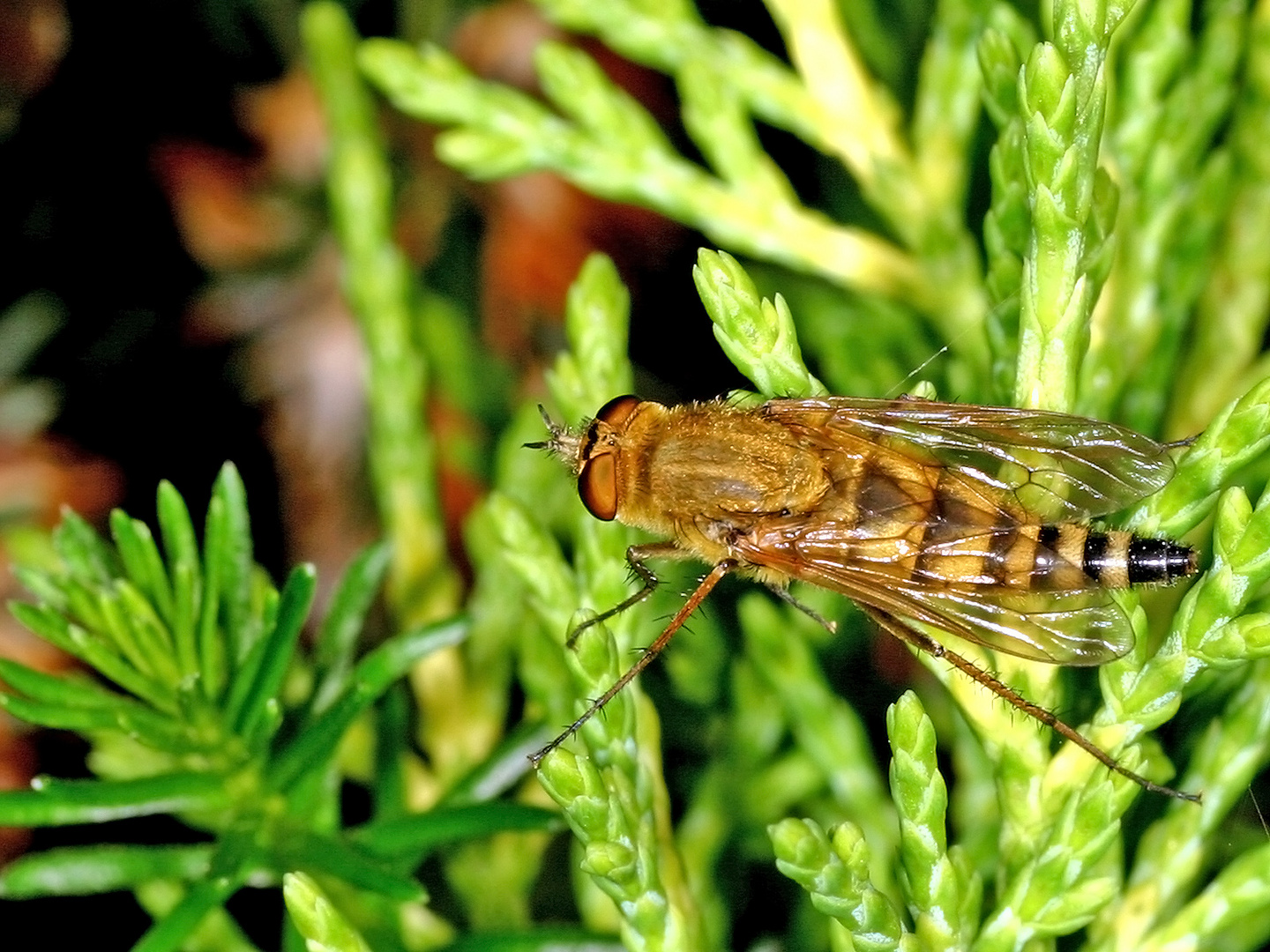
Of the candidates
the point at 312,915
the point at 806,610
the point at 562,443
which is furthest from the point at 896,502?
the point at 312,915

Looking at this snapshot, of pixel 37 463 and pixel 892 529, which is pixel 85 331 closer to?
pixel 37 463

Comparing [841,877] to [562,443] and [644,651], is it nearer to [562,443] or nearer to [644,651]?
[644,651]

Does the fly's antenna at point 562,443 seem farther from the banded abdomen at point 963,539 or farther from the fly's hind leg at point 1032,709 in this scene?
the fly's hind leg at point 1032,709

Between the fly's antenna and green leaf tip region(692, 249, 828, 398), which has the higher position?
the fly's antenna

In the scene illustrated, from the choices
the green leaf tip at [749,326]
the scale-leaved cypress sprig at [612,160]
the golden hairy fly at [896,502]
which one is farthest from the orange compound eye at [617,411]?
the green leaf tip at [749,326]

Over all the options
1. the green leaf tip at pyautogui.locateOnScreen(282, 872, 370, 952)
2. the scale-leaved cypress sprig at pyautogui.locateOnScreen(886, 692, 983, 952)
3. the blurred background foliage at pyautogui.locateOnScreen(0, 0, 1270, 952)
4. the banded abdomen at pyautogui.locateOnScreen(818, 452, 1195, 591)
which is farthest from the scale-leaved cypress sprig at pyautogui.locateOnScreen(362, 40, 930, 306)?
the green leaf tip at pyautogui.locateOnScreen(282, 872, 370, 952)

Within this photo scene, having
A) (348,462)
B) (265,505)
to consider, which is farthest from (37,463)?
(348,462)

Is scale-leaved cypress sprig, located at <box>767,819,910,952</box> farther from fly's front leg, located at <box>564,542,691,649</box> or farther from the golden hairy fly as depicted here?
fly's front leg, located at <box>564,542,691,649</box>
